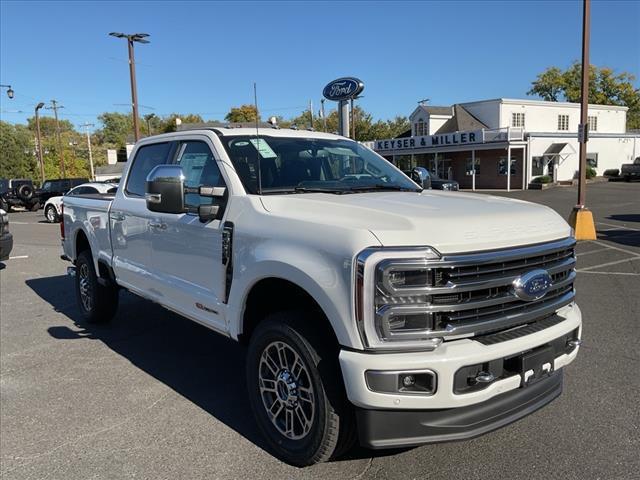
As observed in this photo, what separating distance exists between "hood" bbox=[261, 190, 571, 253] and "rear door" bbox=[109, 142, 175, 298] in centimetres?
172

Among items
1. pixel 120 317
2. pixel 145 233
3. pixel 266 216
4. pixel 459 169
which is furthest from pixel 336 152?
pixel 459 169

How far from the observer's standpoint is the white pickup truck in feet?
8.54

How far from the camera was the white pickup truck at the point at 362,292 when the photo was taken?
2604 mm

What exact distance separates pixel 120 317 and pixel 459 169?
127 ft

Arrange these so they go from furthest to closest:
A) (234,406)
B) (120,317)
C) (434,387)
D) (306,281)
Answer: (120,317), (234,406), (306,281), (434,387)

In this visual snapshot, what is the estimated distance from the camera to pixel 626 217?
17.3m

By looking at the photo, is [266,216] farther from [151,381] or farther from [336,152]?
[151,381]

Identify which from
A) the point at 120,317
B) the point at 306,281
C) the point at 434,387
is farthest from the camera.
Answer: the point at 120,317

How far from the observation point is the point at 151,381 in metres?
4.64

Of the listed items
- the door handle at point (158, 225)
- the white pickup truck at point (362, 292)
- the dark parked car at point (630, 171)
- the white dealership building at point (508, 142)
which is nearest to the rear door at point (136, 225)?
the door handle at point (158, 225)

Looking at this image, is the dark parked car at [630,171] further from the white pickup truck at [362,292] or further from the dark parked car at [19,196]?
the white pickup truck at [362,292]

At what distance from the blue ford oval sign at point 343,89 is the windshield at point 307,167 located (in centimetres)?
604

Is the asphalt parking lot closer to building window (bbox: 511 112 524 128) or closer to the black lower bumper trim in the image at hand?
the black lower bumper trim

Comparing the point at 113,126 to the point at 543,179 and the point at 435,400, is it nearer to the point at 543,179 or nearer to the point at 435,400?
the point at 543,179
